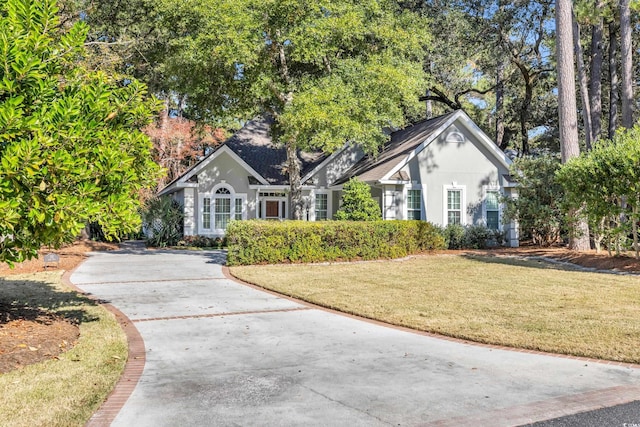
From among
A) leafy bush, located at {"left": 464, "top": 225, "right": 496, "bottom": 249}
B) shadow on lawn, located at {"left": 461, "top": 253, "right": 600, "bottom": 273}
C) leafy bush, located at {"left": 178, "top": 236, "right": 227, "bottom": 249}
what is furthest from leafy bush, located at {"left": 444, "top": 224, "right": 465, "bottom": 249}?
leafy bush, located at {"left": 178, "top": 236, "right": 227, "bottom": 249}

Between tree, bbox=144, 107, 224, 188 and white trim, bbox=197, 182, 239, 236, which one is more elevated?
tree, bbox=144, 107, 224, 188

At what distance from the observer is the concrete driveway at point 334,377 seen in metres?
4.69

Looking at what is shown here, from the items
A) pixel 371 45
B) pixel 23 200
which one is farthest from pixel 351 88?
pixel 23 200

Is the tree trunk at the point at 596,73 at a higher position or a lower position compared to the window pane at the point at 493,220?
higher

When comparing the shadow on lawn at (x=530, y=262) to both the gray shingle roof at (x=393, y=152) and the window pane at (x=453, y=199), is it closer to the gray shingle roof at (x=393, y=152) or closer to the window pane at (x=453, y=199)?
the window pane at (x=453, y=199)

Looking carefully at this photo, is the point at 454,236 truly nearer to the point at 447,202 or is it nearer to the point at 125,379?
the point at 447,202

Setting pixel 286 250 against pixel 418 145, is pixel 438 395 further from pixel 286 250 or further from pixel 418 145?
pixel 418 145

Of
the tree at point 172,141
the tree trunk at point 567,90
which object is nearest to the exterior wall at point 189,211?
the tree at point 172,141

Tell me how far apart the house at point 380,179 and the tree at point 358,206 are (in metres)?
1.62

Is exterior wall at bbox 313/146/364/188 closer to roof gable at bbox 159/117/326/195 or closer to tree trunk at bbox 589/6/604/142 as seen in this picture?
roof gable at bbox 159/117/326/195

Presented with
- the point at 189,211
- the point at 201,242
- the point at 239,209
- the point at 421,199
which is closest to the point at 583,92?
the point at 421,199

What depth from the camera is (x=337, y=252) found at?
17703 millimetres

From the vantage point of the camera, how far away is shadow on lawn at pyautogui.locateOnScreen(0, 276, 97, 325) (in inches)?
334

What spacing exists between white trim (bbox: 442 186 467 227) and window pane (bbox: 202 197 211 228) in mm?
11568
